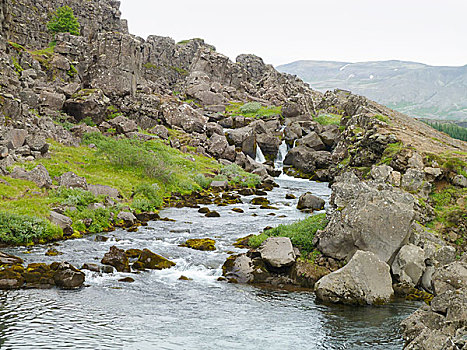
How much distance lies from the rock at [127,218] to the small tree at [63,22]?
7618 cm

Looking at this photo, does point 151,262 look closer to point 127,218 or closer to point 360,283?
point 127,218

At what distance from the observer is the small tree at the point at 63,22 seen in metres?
91.9

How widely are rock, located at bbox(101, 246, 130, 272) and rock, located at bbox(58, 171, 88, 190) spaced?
529 inches

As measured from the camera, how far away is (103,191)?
119 ft

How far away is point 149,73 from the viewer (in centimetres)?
12350

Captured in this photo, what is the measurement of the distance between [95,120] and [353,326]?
56707mm

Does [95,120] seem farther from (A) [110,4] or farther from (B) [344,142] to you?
(A) [110,4]

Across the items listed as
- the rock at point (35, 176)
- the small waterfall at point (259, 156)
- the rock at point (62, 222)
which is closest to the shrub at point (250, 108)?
the small waterfall at point (259, 156)

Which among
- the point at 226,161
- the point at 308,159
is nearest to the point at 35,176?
the point at 226,161

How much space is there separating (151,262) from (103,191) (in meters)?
15.3

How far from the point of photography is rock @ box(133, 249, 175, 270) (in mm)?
22969

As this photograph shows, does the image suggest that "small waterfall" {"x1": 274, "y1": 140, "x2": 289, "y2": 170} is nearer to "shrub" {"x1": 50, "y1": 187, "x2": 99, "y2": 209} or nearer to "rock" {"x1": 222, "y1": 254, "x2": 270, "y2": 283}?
"shrub" {"x1": 50, "y1": 187, "x2": 99, "y2": 209}

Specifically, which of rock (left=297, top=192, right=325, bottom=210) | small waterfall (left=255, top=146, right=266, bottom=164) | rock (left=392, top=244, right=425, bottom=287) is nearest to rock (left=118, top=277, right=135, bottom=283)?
rock (left=392, top=244, right=425, bottom=287)

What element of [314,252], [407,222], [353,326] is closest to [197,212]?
[314,252]
